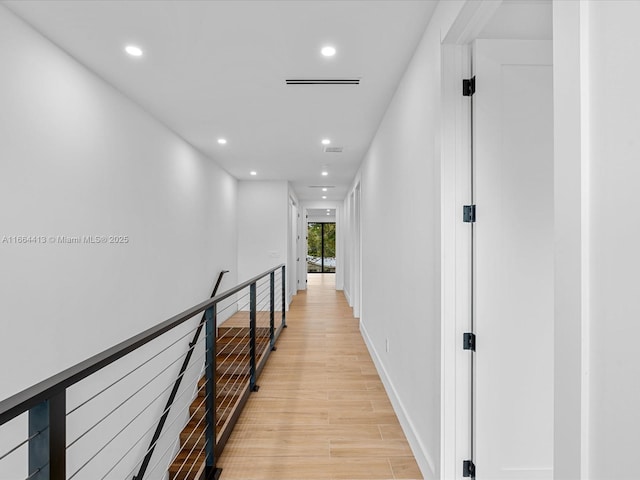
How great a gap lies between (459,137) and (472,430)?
131cm

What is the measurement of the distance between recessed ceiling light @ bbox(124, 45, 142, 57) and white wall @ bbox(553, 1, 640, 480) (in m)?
2.19

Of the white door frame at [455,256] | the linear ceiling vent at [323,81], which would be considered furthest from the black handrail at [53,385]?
the linear ceiling vent at [323,81]

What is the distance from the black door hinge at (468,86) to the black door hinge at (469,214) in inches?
19.9

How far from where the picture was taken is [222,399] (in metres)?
4.07

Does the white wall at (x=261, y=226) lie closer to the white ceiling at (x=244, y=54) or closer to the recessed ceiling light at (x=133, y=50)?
the white ceiling at (x=244, y=54)

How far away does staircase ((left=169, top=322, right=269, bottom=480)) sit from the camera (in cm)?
256

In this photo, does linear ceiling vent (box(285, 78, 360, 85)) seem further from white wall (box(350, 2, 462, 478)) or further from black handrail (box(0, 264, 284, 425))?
black handrail (box(0, 264, 284, 425))

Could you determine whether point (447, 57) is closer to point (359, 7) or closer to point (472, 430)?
point (359, 7)

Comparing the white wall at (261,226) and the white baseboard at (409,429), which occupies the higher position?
the white wall at (261,226)

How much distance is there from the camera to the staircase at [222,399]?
2.56m

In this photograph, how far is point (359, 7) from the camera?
1.71m

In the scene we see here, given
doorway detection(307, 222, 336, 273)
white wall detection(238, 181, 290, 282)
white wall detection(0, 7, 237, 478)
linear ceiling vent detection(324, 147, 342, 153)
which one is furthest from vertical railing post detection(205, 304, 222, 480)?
doorway detection(307, 222, 336, 273)

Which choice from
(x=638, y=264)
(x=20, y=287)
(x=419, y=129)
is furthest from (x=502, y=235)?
(x=20, y=287)

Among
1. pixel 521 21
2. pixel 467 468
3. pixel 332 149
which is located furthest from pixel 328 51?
pixel 467 468
